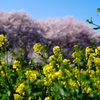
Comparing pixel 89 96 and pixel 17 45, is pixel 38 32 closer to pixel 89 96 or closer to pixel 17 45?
pixel 17 45

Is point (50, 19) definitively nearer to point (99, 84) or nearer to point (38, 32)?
point (38, 32)

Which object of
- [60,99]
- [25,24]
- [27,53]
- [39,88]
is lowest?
[60,99]

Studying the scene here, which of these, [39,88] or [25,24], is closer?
[39,88]

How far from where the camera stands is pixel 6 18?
35.7ft

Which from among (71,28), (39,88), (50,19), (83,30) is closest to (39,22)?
(50,19)

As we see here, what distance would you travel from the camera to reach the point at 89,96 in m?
1.55

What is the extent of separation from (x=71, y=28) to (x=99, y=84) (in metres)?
10.1

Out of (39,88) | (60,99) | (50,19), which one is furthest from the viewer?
(50,19)

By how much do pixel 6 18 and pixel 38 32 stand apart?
2364 millimetres

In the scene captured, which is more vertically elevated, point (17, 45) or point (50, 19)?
point (50, 19)

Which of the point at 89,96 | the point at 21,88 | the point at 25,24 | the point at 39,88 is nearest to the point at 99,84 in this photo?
the point at 89,96

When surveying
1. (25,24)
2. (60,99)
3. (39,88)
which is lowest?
(60,99)

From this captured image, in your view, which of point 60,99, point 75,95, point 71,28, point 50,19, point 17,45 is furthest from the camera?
point 50,19

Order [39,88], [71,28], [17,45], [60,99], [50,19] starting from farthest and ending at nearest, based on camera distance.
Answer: [50,19]
[71,28]
[17,45]
[39,88]
[60,99]
